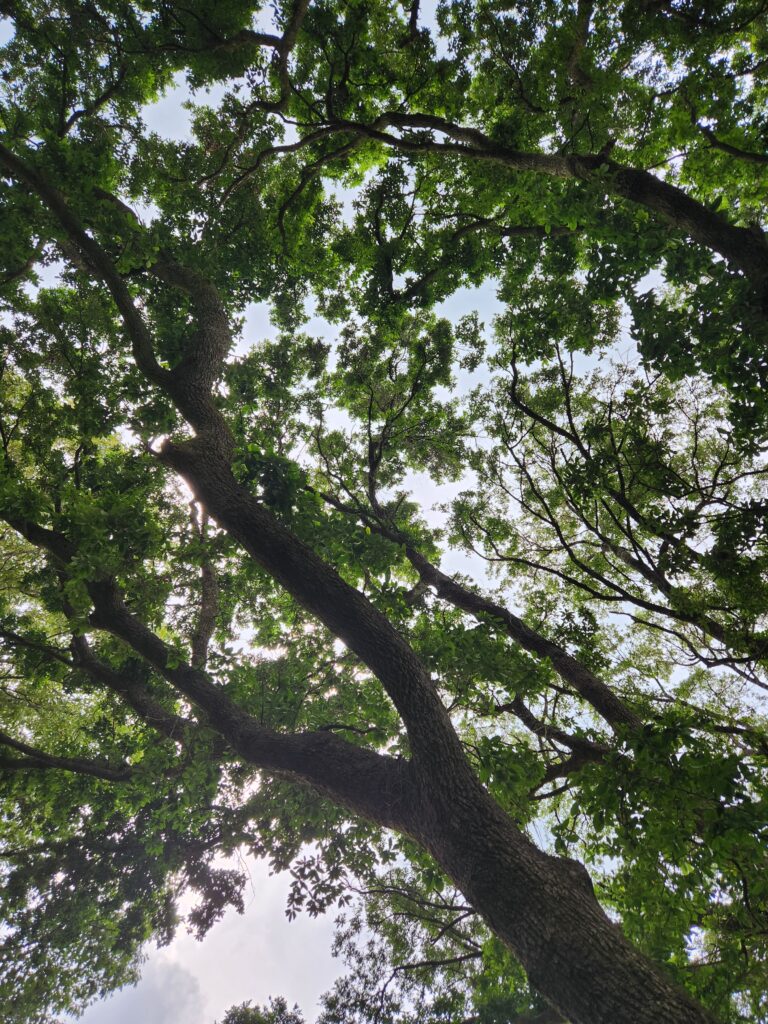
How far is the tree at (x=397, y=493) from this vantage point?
4051mm

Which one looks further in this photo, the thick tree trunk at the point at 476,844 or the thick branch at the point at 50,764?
the thick branch at the point at 50,764

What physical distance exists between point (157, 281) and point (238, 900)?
1342 centimetres

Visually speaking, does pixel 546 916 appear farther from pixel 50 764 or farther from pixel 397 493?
pixel 397 493

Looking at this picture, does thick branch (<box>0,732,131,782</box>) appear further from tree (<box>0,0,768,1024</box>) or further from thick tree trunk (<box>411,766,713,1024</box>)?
thick tree trunk (<box>411,766,713,1024</box>)

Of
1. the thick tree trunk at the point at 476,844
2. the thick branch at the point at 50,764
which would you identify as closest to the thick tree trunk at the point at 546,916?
the thick tree trunk at the point at 476,844

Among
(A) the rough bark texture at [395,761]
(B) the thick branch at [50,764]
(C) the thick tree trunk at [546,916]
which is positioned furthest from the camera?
(B) the thick branch at [50,764]

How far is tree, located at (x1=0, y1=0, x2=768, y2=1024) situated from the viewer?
13.3 ft

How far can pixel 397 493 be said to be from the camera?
12.2 metres

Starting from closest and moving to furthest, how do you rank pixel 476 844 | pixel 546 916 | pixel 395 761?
pixel 546 916 → pixel 476 844 → pixel 395 761

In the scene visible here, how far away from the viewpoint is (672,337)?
17.1 ft

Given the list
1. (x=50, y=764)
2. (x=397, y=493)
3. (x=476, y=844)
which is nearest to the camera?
(x=476, y=844)

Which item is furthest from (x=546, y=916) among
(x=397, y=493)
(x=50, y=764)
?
(x=397, y=493)

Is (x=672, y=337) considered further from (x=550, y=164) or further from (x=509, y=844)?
(x=509, y=844)

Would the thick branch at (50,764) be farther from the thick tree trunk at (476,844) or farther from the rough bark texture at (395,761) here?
the thick tree trunk at (476,844)
